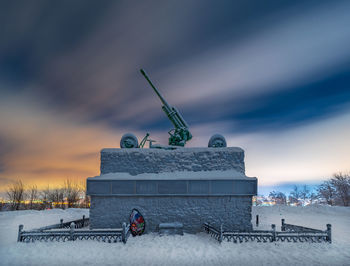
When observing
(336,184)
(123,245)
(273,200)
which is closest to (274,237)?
(123,245)

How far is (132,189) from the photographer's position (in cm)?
1573

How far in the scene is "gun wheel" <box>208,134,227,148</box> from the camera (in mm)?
17562

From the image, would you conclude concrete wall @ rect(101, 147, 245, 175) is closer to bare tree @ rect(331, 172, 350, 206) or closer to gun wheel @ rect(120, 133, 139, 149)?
gun wheel @ rect(120, 133, 139, 149)

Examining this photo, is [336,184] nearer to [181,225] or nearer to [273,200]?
[181,225]

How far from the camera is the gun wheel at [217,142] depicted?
691 inches

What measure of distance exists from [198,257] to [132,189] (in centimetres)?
703

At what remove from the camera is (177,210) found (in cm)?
1565

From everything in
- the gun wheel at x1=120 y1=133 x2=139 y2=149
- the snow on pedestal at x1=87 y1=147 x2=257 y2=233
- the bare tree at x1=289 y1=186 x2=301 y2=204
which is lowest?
the bare tree at x1=289 y1=186 x2=301 y2=204

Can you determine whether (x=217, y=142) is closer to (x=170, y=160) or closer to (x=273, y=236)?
(x=170, y=160)

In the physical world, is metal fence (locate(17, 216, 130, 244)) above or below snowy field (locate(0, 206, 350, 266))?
above

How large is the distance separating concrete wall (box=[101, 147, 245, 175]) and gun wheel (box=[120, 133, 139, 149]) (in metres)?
0.61

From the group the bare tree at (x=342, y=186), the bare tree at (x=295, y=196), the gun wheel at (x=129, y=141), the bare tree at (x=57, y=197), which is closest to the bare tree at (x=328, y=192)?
the bare tree at (x=342, y=186)

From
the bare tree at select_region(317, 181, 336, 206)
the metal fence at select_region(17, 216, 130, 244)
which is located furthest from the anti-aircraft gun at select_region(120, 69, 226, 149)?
the bare tree at select_region(317, 181, 336, 206)

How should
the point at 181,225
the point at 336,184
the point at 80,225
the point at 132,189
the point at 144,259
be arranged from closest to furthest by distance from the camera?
the point at 144,259, the point at 181,225, the point at 132,189, the point at 80,225, the point at 336,184
